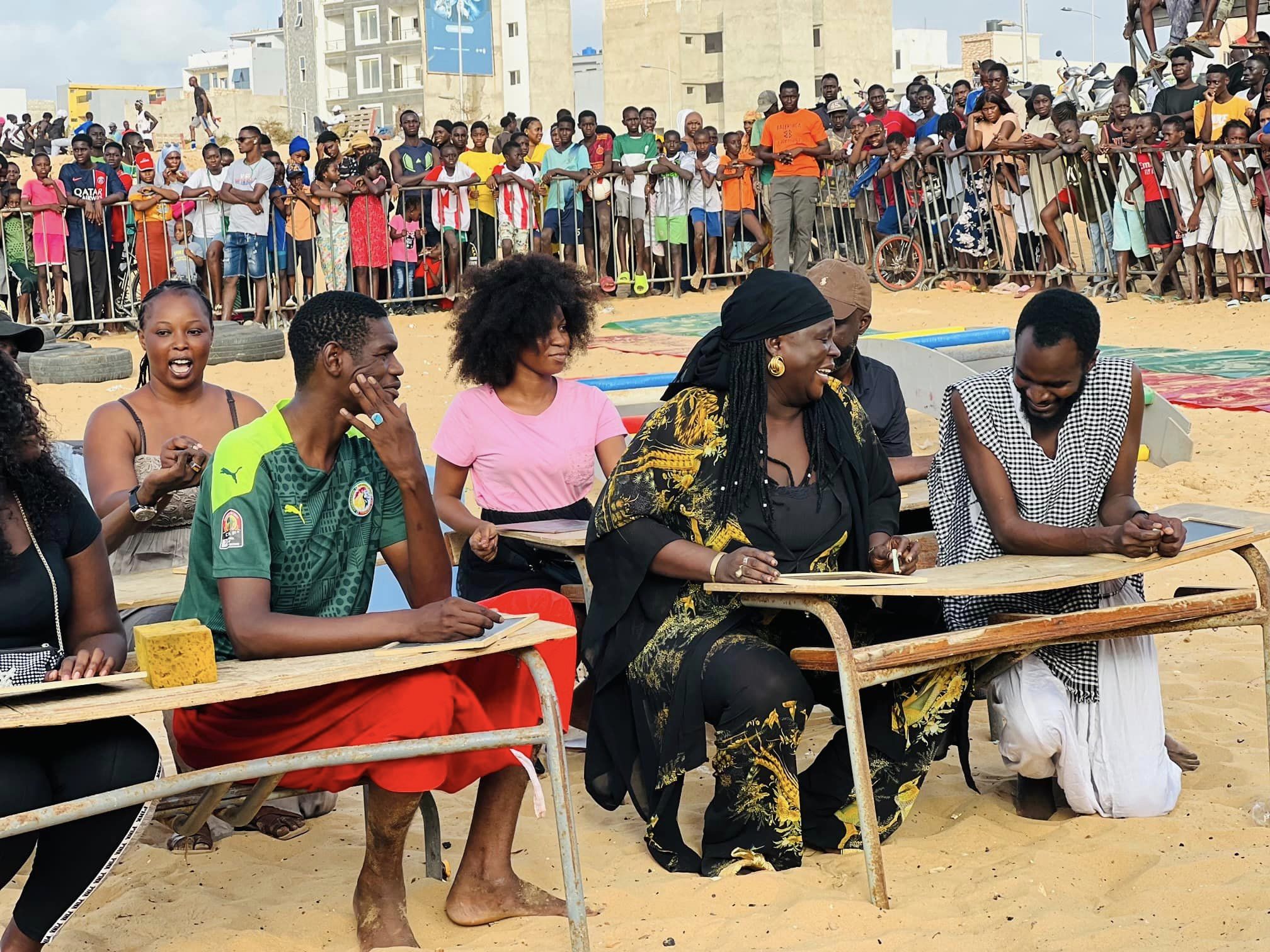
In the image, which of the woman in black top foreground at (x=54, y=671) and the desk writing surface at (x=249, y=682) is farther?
the woman in black top foreground at (x=54, y=671)

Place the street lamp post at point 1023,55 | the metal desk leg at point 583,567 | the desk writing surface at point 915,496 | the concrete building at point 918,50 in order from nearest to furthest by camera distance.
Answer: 1. the metal desk leg at point 583,567
2. the desk writing surface at point 915,496
3. the street lamp post at point 1023,55
4. the concrete building at point 918,50

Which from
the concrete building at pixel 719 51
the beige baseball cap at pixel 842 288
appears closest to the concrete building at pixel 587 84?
the concrete building at pixel 719 51

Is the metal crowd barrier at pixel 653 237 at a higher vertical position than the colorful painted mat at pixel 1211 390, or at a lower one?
higher

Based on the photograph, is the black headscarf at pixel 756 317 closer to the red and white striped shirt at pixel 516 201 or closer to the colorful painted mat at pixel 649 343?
the colorful painted mat at pixel 649 343

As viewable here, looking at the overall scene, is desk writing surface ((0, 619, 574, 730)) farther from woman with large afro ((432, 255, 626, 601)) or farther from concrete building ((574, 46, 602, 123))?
concrete building ((574, 46, 602, 123))

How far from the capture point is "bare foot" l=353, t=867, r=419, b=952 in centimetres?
337

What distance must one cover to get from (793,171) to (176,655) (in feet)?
46.7

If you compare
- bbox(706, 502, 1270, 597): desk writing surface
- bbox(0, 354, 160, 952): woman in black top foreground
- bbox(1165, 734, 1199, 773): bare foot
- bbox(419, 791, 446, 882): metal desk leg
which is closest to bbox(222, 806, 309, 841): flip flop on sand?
bbox(419, 791, 446, 882): metal desk leg

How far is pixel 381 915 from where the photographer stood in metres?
3.39

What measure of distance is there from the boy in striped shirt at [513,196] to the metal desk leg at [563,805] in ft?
43.3

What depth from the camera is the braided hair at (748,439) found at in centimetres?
395

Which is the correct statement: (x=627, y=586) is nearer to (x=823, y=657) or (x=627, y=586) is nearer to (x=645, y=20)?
(x=823, y=657)

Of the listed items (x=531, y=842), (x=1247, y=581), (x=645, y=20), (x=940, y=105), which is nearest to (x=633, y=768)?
(x=531, y=842)

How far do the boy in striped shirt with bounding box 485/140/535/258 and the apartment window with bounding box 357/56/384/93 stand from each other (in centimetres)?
6132
